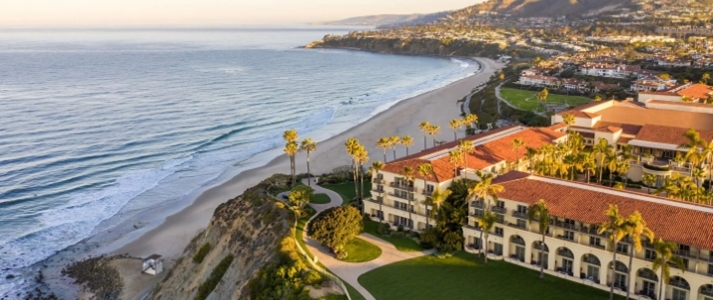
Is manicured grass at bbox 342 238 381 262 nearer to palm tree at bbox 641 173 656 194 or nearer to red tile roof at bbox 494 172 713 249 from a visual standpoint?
red tile roof at bbox 494 172 713 249

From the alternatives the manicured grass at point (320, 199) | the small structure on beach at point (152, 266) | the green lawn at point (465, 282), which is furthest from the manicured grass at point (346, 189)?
the small structure on beach at point (152, 266)

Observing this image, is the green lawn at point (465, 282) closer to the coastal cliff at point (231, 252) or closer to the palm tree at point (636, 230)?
the palm tree at point (636, 230)

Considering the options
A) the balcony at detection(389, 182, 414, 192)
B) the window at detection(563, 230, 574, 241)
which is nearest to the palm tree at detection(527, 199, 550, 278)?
the window at detection(563, 230, 574, 241)

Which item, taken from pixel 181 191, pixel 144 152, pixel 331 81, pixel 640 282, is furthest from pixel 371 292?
pixel 331 81

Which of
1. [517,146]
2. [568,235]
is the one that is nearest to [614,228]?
[568,235]

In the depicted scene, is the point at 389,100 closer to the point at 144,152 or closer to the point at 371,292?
the point at 144,152
